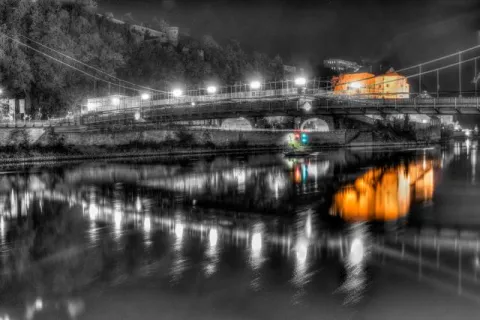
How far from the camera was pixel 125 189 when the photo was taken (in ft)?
97.7

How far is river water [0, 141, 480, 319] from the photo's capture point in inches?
435

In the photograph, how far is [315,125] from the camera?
317 feet

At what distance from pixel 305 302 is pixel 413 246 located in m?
6.39

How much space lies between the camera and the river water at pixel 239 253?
36.3 feet

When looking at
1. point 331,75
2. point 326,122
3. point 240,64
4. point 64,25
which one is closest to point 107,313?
point 64,25

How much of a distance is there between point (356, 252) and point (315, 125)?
8263 cm

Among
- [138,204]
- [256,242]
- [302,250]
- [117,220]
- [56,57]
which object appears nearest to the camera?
[302,250]

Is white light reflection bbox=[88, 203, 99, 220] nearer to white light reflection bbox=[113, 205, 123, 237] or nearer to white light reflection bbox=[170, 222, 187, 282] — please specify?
white light reflection bbox=[113, 205, 123, 237]

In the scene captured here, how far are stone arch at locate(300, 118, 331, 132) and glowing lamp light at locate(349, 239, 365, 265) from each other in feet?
243

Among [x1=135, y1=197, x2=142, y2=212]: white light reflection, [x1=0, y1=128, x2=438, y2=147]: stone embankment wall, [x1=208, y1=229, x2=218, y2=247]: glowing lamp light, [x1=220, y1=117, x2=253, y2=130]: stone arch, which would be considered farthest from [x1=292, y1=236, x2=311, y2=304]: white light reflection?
[x1=220, y1=117, x2=253, y2=130]: stone arch

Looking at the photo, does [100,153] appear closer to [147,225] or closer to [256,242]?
[147,225]

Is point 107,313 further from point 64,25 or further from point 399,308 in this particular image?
point 64,25

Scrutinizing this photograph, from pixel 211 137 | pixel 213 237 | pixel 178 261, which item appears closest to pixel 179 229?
pixel 213 237

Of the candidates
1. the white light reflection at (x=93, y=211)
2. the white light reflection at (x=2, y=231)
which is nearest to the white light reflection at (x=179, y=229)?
the white light reflection at (x=93, y=211)
